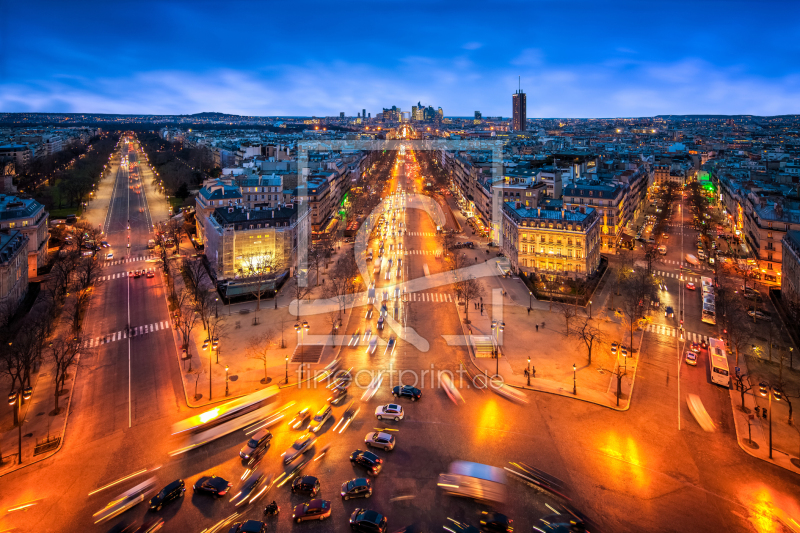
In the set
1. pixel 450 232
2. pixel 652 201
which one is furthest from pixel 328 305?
pixel 652 201

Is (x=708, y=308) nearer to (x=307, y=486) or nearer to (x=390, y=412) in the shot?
(x=390, y=412)

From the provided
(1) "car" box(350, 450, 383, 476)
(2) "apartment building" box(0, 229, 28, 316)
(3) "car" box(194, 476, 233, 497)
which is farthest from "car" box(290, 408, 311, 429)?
(2) "apartment building" box(0, 229, 28, 316)

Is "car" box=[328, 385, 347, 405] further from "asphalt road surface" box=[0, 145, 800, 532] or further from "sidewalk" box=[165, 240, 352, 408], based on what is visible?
"sidewalk" box=[165, 240, 352, 408]

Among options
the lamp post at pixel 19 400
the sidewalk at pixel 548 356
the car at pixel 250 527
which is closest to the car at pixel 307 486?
the car at pixel 250 527

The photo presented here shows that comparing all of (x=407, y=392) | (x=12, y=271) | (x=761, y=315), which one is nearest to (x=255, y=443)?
(x=407, y=392)

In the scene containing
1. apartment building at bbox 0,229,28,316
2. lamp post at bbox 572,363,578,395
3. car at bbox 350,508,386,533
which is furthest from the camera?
apartment building at bbox 0,229,28,316

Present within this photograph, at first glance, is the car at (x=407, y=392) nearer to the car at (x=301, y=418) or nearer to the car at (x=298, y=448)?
the car at (x=301, y=418)
